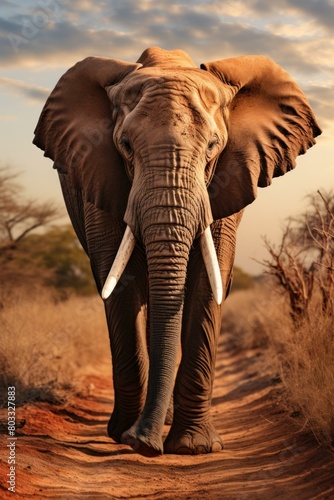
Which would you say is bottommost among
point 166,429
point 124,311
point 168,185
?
point 166,429

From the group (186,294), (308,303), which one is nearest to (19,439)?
(186,294)

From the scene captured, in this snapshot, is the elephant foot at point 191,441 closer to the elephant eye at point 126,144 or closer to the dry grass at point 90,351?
the dry grass at point 90,351

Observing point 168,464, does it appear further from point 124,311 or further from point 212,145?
point 212,145

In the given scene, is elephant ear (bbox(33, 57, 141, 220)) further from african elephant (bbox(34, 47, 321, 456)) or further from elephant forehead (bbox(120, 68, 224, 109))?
elephant forehead (bbox(120, 68, 224, 109))

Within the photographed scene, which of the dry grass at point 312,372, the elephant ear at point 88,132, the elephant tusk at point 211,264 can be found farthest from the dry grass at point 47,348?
the elephant tusk at point 211,264

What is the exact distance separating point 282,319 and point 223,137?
6.09 metres

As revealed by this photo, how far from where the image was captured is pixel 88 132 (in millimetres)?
8367

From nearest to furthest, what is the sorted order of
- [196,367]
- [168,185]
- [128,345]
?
[168,185] → [196,367] → [128,345]

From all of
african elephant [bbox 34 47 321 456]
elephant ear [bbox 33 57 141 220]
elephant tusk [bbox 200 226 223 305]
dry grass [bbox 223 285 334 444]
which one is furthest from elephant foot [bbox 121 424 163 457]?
Result: elephant ear [bbox 33 57 141 220]

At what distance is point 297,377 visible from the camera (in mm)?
9359

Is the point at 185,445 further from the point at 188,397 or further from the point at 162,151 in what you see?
the point at 162,151

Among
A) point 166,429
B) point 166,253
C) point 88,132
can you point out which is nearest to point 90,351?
point 166,429

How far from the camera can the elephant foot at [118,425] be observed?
860cm

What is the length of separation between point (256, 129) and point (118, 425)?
3.01 metres
